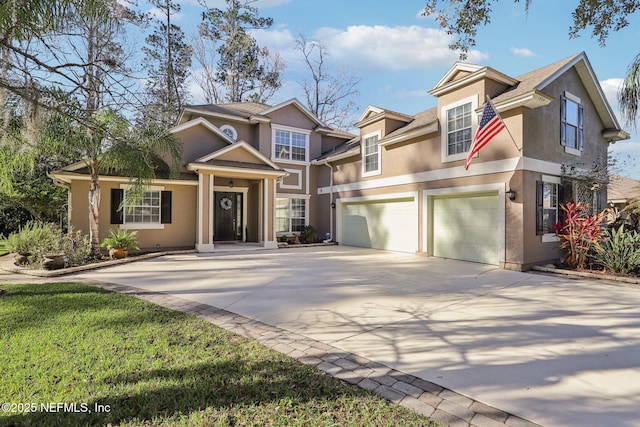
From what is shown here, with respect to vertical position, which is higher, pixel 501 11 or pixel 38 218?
pixel 501 11

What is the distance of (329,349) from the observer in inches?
142

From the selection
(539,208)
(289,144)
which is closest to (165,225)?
(289,144)

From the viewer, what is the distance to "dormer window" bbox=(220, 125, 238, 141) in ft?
51.5

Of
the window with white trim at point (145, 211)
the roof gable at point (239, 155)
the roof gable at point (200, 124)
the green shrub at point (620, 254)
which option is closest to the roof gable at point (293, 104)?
the roof gable at point (200, 124)

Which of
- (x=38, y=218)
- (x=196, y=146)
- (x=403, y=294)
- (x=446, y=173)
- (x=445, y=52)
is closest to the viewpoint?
(x=403, y=294)

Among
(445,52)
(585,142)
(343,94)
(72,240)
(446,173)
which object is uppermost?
(343,94)

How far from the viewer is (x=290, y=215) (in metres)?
16.6

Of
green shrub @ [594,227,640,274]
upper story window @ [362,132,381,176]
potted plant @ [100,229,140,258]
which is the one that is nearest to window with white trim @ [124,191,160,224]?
potted plant @ [100,229,140,258]

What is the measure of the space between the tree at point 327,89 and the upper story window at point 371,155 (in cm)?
1372

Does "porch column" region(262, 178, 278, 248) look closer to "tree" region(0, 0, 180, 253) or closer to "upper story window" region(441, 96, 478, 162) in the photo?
"tree" region(0, 0, 180, 253)

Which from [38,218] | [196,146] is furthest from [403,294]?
[38,218]

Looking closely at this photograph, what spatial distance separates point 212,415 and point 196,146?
12.9 metres

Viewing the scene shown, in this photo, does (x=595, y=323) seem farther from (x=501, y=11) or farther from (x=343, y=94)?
(x=343, y=94)

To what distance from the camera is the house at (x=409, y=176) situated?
30.6 feet
